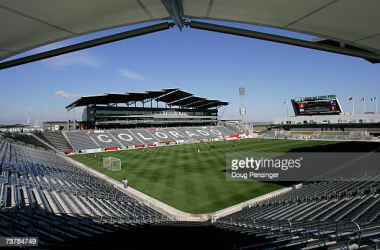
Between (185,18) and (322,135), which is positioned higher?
(185,18)

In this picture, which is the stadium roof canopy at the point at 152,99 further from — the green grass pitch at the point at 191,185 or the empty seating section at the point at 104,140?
the green grass pitch at the point at 191,185

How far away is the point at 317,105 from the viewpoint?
72000 millimetres

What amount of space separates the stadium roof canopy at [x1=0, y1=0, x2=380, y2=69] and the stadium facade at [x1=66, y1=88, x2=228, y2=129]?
5646 cm

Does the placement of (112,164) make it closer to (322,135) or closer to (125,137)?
(125,137)

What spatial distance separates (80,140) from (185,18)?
2170 inches

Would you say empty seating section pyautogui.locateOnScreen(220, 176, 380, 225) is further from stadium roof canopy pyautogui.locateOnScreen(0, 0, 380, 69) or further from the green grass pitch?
stadium roof canopy pyautogui.locateOnScreen(0, 0, 380, 69)

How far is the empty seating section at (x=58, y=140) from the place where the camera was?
158 ft

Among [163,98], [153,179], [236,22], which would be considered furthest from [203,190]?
[163,98]

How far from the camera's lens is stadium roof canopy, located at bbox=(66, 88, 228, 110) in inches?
2329

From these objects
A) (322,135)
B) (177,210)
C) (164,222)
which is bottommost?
(177,210)

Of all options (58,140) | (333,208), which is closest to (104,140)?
(58,140)

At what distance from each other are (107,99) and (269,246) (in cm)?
6210

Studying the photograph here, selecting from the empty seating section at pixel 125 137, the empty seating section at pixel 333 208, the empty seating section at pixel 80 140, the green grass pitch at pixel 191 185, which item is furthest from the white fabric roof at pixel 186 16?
the empty seating section at pixel 125 137

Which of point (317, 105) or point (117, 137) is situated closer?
point (117, 137)
